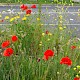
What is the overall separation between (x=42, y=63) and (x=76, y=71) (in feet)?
1.41

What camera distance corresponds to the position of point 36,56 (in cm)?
423

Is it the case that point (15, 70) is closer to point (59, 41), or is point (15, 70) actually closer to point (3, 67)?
point (3, 67)

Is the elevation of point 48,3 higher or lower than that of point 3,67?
lower

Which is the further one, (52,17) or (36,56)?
(52,17)

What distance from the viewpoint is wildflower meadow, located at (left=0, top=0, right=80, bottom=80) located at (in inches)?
131

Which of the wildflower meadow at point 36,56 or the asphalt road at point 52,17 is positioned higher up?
the wildflower meadow at point 36,56

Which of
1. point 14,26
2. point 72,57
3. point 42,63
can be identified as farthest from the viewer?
point 14,26

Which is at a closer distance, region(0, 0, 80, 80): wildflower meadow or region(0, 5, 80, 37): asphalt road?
region(0, 0, 80, 80): wildflower meadow

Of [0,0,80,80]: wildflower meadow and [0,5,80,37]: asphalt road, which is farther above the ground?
[0,0,80,80]: wildflower meadow

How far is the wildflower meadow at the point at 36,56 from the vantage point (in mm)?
3320

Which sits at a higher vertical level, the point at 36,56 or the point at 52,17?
the point at 36,56

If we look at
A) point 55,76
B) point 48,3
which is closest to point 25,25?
point 55,76

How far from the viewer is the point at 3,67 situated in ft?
12.0

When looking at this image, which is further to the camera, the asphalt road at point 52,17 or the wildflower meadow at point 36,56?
the asphalt road at point 52,17
